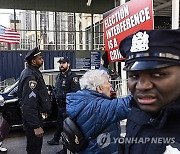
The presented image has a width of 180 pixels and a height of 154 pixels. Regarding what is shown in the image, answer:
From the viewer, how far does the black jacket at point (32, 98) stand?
337 cm

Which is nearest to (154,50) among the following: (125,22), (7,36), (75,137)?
(75,137)

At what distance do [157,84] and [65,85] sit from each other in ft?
13.8

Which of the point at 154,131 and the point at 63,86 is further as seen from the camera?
the point at 63,86

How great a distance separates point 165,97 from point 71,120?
4.37 ft

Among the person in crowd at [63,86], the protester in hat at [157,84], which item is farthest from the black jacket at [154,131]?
the person in crowd at [63,86]

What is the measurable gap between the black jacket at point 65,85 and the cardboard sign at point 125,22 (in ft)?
7.18

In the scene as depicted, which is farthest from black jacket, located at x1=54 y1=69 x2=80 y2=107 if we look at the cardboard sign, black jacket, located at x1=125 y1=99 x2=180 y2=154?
black jacket, located at x1=125 y1=99 x2=180 y2=154

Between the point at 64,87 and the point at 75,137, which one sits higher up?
the point at 64,87

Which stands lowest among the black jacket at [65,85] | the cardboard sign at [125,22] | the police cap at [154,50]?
the black jacket at [65,85]

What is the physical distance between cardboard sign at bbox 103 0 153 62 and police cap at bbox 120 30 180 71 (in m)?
0.93

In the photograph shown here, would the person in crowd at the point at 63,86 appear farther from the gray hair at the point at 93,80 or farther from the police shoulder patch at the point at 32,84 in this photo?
the gray hair at the point at 93,80

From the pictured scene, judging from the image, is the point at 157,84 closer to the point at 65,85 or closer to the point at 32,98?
the point at 32,98

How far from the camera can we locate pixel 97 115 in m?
1.92

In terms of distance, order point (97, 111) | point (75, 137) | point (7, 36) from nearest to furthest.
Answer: point (97, 111)
point (75, 137)
point (7, 36)
